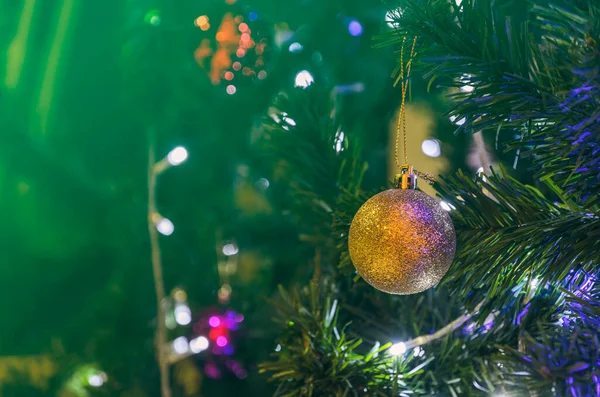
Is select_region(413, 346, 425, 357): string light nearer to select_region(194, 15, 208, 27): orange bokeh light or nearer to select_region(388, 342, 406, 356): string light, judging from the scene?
select_region(388, 342, 406, 356): string light

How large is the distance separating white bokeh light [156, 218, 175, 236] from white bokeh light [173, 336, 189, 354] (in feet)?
0.61

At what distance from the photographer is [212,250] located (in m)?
0.94

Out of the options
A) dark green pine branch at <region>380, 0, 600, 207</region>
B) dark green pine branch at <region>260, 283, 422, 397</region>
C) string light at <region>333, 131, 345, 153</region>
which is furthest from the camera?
string light at <region>333, 131, 345, 153</region>

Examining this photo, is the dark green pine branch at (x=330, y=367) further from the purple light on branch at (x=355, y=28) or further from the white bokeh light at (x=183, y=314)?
the purple light on branch at (x=355, y=28)

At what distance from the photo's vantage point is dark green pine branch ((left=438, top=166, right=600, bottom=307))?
334 millimetres

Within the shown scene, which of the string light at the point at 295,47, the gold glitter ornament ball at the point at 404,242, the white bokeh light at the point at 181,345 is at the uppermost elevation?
the string light at the point at 295,47

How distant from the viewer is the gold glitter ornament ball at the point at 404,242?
0.36 meters

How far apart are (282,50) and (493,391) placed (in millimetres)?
649

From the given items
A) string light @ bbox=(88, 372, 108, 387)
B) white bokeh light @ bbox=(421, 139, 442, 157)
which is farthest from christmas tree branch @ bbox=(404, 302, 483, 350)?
string light @ bbox=(88, 372, 108, 387)

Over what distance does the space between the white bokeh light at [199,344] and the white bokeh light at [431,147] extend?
50 cm

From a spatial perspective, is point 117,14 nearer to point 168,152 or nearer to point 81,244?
point 168,152

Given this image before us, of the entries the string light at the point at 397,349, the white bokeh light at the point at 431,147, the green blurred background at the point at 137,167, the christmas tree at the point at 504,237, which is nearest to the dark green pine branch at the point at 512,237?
the christmas tree at the point at 504,237

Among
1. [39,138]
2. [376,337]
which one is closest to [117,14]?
[39,138]

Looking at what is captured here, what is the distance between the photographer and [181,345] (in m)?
0.92
